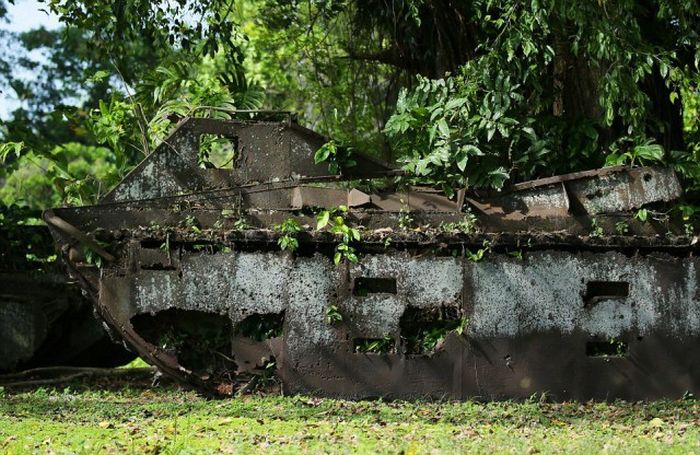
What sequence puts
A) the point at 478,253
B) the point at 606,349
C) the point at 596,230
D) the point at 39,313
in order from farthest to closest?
the point at 39,313, the point at 606,349, the point at 596,230, the point at 478,253

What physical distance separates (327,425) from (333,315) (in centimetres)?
151

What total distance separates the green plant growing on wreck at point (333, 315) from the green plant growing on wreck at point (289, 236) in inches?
25.7

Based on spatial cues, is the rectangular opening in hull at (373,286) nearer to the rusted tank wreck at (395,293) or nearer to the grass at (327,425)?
the rusted tank wreck at (395,293)

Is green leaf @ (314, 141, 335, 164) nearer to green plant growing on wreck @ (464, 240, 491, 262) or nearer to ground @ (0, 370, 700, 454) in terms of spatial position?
green plant growing on wreck @ (464, 240, 491, 262)

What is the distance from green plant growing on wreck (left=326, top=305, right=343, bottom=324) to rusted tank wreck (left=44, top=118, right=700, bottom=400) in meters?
0.01

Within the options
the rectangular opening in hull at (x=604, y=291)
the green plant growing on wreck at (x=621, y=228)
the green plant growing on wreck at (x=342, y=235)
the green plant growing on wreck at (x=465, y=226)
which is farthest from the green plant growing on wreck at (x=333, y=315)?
the green plant growing on wreck at (x=621, y=228)

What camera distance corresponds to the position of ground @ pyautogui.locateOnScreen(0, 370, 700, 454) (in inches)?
268

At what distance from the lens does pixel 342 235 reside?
29.6ft

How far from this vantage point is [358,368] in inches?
358

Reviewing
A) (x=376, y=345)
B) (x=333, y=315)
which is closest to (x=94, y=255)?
(x=333, y=315)

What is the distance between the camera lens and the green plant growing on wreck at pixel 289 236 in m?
8.92

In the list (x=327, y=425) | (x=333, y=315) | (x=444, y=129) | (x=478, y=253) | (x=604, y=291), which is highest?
(x=444, y=129)

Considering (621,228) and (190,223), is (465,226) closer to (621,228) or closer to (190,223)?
(621,228)

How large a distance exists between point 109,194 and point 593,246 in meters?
4.69
